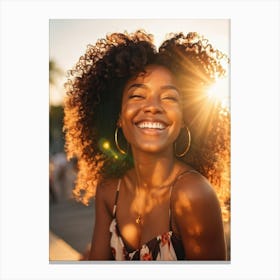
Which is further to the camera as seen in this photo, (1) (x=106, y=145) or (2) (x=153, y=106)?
(1) (x=106, y=145)

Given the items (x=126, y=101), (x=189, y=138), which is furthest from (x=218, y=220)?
(x=126, y=101)

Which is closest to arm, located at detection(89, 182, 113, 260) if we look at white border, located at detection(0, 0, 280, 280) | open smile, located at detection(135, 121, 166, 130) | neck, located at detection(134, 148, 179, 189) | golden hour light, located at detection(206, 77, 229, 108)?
white border, located at detection(0, 0, 280, 280)

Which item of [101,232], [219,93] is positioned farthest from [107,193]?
[219,93]

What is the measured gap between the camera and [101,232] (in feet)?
10.7

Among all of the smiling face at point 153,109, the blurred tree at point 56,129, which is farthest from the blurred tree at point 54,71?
the smiling face at point 153,109

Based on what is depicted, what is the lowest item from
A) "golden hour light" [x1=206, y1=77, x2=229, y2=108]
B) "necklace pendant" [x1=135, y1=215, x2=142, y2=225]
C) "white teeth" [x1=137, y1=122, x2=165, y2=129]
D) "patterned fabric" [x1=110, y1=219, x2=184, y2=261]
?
"patterned fabric" [x1=110, y1=219, x2=184, y2=261]

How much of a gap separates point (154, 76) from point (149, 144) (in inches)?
18.2

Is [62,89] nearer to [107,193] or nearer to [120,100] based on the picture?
[120,100]

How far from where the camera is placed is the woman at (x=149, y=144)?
317cm

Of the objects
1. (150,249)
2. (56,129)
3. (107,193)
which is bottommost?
(150,249)

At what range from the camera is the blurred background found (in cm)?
323

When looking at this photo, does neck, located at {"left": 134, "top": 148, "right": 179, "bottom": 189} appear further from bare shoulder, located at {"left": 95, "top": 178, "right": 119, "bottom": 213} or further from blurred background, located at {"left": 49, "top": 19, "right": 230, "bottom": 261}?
blurred background, located at {"left": 49, "top": 19, "right": 230, "bottom": 261}
